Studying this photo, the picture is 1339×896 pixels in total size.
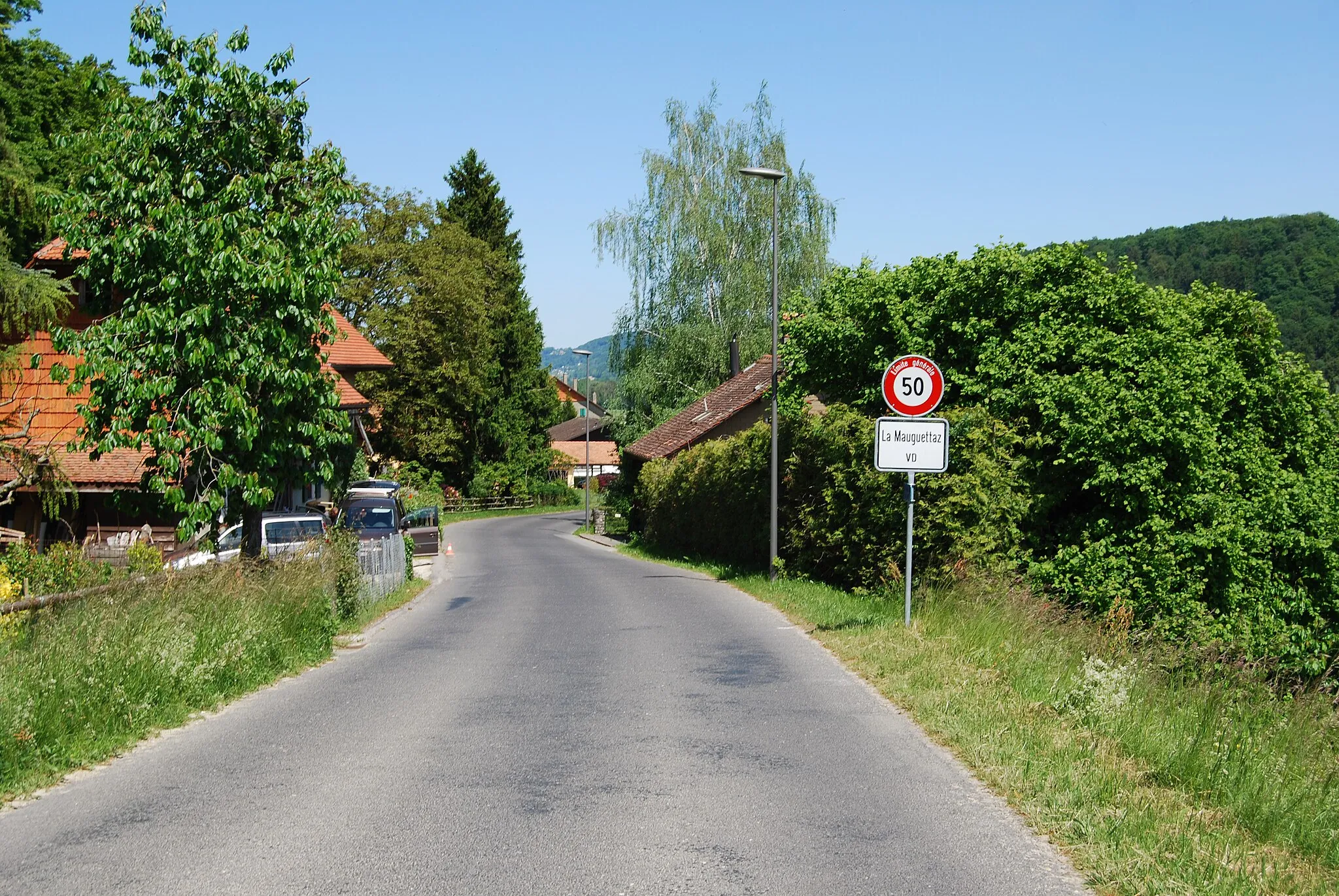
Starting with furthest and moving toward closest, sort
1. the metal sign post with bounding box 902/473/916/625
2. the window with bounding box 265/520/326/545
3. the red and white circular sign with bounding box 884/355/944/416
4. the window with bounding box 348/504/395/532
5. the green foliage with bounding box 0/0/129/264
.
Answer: the window with bounding box 348/504/395/532 → the green foliage with bounding box 0/0/129/264 → the window with bounding box 265/520/326/545 → the red and white circular sign with bounding box 884/355/944/416 → the metal sign post with bounding box 902/473/916/625

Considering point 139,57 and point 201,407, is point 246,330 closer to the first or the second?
point 201,407

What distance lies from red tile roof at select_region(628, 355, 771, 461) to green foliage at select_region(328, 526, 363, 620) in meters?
18.3

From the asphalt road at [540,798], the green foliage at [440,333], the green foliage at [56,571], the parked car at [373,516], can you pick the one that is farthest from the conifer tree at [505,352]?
the asphalt road at [540,798]

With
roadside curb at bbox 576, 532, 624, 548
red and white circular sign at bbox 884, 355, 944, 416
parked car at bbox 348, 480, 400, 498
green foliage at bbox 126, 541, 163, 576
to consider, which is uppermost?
red and white circular sign at bbox 884, 355, 944, 416

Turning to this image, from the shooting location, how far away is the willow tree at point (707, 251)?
45.6m

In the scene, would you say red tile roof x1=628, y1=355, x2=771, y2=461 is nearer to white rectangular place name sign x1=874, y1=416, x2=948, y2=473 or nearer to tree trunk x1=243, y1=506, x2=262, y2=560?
tree trunk x1=243, y1=506, x2=262, y2=560

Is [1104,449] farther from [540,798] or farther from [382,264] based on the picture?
[382,264]

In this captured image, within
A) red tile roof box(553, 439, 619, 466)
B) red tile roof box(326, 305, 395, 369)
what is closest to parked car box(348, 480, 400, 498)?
red tile roof box(326, 305, 395, 369)

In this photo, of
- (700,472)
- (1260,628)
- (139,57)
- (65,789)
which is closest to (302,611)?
(65,789)

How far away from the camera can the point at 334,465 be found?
52.5ft

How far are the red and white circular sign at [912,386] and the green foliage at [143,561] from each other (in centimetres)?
820

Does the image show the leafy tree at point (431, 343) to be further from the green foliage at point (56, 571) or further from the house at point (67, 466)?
the green foliage at point (56, 571)

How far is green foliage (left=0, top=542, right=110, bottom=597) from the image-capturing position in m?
11.9

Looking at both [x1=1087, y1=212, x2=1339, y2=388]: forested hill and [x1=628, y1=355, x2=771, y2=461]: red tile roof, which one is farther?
[x1=1087, y1=212, x2=1339, y2=388]: forested hill
